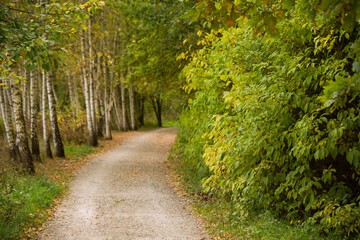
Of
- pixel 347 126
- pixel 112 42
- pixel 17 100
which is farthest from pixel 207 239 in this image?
pixel 112 42

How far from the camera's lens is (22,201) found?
6750mm

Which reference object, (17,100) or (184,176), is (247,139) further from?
(17,100)

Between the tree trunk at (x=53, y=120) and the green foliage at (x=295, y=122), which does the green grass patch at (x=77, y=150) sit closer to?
the tree trunk at (x=53, y=120)

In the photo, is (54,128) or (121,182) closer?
(121,182)

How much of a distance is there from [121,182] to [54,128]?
4924mm

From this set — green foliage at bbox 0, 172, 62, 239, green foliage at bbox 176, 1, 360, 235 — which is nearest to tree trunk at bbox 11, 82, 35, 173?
green foliage at bbox 0, 172, 62, 239

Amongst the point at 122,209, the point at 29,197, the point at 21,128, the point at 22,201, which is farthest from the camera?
the point at 21,128

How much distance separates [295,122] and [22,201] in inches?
227

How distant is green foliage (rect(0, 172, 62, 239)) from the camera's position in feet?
19.4

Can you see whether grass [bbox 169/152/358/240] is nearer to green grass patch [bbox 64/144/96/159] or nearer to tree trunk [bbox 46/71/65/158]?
tree trunk [bbox 46/71/65/158]

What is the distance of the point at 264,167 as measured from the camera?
545cm

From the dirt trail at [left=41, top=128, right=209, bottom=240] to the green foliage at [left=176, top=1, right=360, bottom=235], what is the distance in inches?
74.2

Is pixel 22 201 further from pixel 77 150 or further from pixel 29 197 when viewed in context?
pixel 77 150

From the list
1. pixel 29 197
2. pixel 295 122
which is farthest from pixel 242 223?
pixel 29 197
